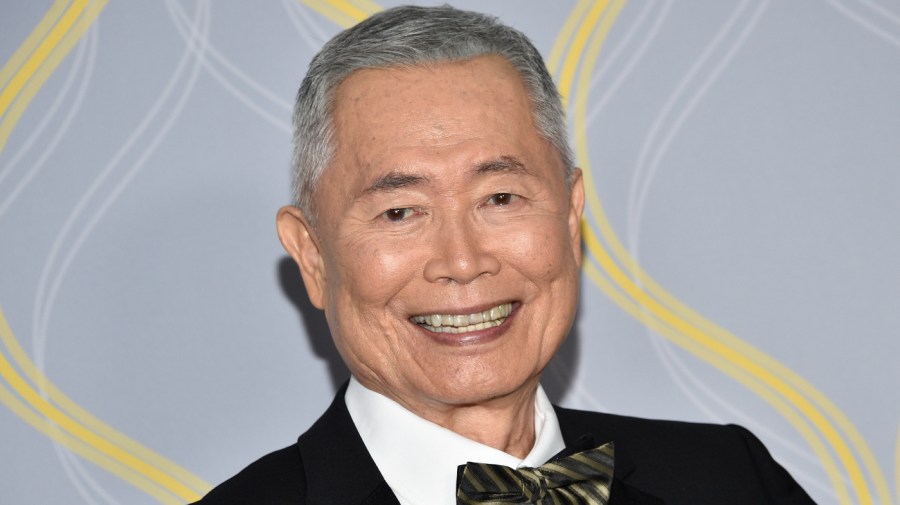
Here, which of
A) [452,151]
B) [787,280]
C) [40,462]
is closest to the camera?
[452,151]

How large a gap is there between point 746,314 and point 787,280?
5.1 inches

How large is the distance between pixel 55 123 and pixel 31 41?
0.63 feet

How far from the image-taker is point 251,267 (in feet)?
9.07

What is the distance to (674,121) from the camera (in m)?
2.91

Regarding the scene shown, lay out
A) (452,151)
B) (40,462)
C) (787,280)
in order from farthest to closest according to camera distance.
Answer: (787,280) → (40,462) → (452,151)

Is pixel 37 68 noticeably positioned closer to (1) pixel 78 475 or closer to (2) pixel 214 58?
(2) pixel 214 58

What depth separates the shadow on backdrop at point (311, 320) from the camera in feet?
9.17

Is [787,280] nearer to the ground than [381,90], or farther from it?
nearer to the ground

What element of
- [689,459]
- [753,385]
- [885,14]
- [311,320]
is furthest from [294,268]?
[885,14]

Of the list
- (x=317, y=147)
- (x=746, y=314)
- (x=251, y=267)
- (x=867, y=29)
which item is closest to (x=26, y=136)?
(x=251, y=267)

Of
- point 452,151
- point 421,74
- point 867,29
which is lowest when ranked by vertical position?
point 452,151

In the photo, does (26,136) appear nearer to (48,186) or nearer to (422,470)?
(48,186)

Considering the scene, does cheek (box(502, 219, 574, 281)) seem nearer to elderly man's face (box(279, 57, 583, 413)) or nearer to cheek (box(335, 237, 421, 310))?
elderly man's face (box(279, 57, 583, 413))

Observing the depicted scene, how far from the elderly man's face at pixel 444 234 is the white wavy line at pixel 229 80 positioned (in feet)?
2.13
